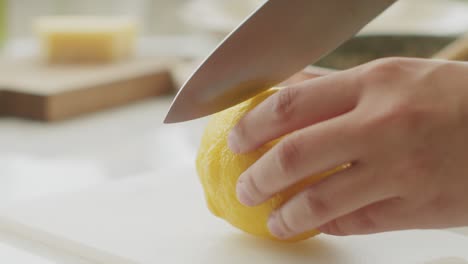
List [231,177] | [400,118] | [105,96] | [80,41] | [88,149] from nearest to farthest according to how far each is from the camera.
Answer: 1. [400,118]
2. [231,177]
3. [88,149]
4. [105,96]
5. [80,41]

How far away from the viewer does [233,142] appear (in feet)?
2.20

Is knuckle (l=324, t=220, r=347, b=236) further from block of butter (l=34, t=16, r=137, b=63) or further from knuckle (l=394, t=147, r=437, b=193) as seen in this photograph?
block of butter (l=34, t=16, r=137, b=63)

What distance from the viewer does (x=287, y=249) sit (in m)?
0.74

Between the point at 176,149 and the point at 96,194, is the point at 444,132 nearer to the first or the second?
the point at 96,194

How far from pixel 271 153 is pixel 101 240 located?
0.79ft

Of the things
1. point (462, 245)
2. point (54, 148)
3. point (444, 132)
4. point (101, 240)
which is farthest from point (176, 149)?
point (444, 132)

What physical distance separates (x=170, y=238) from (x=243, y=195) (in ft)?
0.47

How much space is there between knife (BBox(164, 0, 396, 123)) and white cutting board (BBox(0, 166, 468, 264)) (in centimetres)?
15

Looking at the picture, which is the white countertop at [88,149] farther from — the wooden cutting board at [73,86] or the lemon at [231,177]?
the lemon at [231,177]

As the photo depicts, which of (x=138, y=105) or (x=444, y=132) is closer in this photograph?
(x=444, y=132)

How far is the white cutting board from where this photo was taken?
0.72 metres

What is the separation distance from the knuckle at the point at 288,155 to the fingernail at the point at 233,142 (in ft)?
0.21

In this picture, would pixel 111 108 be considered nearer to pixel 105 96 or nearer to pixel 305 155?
pixel 105 96

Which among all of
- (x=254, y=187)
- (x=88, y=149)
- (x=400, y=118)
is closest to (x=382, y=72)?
(x=400, y=118)
